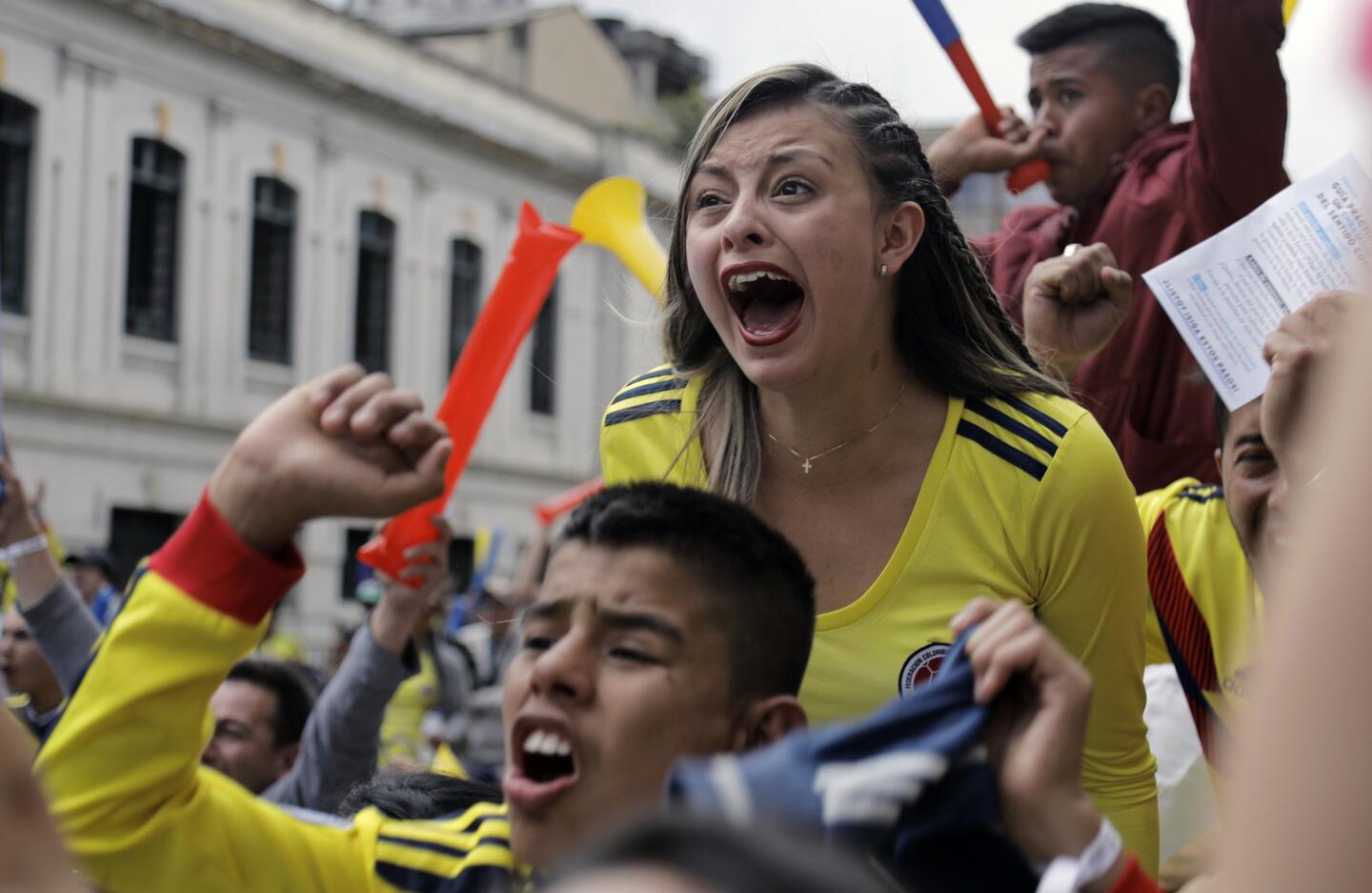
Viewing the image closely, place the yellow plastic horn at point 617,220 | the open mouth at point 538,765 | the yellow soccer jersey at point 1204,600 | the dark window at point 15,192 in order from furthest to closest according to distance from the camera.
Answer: the dark window at point 15,192, the yellow plastic horn at point 617,220, the yellow soccer jersey at point 1204,600, the open mouth at point 538,765

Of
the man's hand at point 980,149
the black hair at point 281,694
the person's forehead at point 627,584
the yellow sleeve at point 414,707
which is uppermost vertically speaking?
the man's hand at point 980,149

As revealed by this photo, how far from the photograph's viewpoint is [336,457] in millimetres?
1757

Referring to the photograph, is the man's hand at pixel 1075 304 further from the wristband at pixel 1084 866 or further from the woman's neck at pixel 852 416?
the wristband at pixel 1084 866

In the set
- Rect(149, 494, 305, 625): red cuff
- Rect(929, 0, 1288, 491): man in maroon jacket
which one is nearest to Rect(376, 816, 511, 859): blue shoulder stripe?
Rect(149, 494, 305, 625): red cuff

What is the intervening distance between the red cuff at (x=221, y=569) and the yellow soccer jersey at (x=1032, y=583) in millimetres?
927

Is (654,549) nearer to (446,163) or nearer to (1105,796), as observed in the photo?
(1105,796)

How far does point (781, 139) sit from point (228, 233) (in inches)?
783

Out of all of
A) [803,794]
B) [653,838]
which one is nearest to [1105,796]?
[803,794]

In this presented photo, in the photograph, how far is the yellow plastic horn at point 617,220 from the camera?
15.4ft

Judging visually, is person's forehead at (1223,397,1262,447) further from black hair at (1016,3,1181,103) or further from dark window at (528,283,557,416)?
dark window at (528,283,557,416)

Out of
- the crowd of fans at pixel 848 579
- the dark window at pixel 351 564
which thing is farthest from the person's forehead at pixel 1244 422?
the dark window at pixel 351 564

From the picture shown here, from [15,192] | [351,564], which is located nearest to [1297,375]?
[15,192]

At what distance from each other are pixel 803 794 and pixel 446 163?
79.7 ft

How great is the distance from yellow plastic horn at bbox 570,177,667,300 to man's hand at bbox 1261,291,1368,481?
251 centimetres
